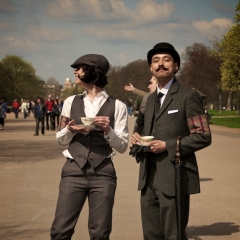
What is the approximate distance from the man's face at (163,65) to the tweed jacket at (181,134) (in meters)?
0.12

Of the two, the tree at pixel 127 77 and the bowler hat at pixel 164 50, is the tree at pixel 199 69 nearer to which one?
the tree at pixel 127 77

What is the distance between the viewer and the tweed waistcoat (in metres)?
4.71

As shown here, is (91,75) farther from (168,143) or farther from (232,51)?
(232,51)

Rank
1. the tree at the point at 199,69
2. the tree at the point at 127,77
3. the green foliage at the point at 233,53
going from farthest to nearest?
the tree at the point at 127,77 → the tree at the point at 199,69 → the green foliage at the point at 233,53

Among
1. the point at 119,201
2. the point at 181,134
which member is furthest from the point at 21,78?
the point at 181,134

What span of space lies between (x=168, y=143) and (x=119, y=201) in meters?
4.64

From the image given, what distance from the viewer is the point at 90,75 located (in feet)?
15.9

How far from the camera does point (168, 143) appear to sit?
4.49 m

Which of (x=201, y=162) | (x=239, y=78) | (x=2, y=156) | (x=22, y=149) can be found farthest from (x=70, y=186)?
(x=239, y=78)

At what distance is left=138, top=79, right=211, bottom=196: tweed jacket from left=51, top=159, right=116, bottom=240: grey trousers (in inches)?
11.3

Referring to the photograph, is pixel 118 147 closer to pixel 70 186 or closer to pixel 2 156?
pixel 70 186

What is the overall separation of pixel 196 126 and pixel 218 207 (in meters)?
4.32

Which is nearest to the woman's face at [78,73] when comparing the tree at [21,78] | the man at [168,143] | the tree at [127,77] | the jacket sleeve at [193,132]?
the man at [168,143]

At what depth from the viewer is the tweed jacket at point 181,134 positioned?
14.7 feet
